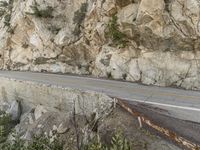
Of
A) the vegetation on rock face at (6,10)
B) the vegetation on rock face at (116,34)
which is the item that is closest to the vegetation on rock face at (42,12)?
the vegetation on rock face at (6,10)

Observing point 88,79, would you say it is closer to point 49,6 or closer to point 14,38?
point 49,6

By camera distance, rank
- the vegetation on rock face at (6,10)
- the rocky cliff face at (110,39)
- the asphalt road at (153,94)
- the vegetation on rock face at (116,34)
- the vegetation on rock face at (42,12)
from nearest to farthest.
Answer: the asphalt road at (153,94) < the rocky cliff face at (110,39) < the vegetation on rock face at (116,34) < the vegetation on rock face at (42,12) < the vegetation on rock face at (6,10)

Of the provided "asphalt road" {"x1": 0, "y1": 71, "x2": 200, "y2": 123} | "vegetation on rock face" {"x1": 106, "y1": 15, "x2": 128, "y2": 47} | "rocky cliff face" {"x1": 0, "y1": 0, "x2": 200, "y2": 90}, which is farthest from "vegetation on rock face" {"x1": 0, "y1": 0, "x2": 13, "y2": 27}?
"vegetation on rock face" {"x1": 106, "y1": 15, "x2": 128, "y2": 47}

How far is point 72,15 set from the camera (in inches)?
1519

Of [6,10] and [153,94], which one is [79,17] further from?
[6,10]

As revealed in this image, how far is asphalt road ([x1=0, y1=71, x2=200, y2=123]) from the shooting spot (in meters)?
20.8

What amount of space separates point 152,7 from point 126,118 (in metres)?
11.3

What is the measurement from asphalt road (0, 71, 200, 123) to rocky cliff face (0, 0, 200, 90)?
5.08ft

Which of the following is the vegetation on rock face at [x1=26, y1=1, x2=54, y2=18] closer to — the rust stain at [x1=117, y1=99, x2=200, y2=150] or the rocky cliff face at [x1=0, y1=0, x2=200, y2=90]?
the rocky cliff face at [x1=0, y1=0, x2=200, y2=90]

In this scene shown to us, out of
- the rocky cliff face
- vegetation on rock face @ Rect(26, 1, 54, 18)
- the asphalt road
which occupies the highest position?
vegetation on rock face @ Rect(26, 1, 54, 18)

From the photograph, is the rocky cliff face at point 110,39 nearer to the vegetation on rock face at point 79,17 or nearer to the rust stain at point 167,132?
the vegetation on rock face at point 79,17

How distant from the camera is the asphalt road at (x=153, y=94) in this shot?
20844 mm

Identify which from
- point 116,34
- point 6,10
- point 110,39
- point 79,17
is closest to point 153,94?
point 116,34

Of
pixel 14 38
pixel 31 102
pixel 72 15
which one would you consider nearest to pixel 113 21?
pixel 72 15
